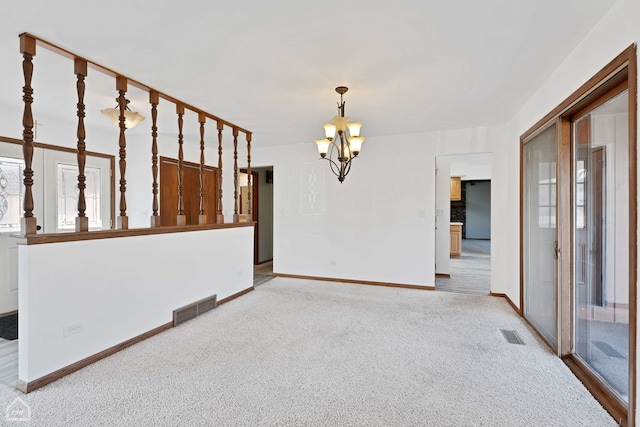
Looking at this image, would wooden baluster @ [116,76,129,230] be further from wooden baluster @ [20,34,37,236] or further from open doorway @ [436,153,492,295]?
open doorway @ [436,153,492,295]

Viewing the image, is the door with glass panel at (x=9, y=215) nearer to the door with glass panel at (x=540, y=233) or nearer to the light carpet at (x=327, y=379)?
the light carpet at (x=327, y=379)

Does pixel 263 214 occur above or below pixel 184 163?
below

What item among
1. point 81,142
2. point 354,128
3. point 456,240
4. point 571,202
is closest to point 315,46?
point 354,128

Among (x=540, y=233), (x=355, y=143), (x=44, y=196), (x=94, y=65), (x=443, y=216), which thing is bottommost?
(x=540, y=233)

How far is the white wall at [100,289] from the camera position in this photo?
83.7 inches

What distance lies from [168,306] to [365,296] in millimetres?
2490

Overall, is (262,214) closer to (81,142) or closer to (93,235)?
(93,235)

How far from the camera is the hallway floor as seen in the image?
4.84 meters

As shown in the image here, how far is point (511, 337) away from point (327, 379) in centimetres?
191

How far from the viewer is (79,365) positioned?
7.80 feet

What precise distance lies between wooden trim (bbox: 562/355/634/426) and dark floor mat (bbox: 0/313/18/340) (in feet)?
15.4

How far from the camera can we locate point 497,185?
4.45m

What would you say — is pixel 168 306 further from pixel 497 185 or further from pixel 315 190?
pixel 497 185

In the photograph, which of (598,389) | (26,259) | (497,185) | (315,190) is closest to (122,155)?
(26,259)
